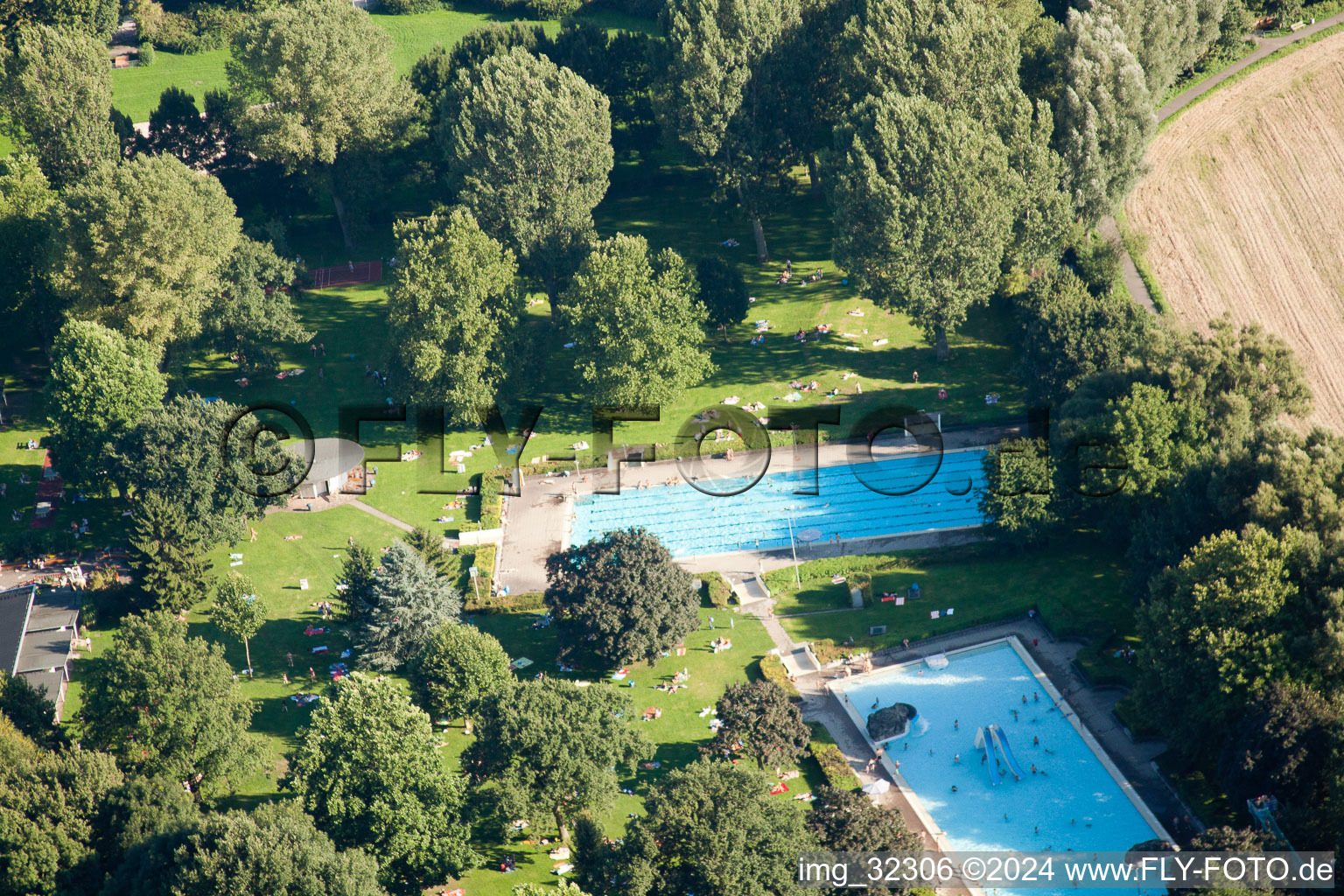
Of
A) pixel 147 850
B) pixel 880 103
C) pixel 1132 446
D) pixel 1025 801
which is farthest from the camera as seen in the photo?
pixel 880 103

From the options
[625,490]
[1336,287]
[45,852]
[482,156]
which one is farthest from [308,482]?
[1336,287]

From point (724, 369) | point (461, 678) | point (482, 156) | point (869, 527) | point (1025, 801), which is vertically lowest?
point (1025, 801)

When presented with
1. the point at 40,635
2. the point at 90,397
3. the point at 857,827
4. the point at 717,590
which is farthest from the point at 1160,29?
the point at 40,635

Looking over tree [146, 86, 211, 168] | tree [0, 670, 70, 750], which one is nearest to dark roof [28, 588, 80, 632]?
tree [0, 670, 70, 750]

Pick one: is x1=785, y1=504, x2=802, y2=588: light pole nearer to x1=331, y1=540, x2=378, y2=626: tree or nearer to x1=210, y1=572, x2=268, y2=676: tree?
x1=331, y1=540, x2=378, y2=626: tree

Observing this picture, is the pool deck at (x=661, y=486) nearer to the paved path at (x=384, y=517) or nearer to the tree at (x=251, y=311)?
the paved path at (x=384, y=517)

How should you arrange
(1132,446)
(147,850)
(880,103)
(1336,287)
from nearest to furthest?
(147,850)
(1132,446)
(880,103)
(1336,287)

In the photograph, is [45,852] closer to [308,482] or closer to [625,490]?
[308,482]

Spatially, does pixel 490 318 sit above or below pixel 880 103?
below

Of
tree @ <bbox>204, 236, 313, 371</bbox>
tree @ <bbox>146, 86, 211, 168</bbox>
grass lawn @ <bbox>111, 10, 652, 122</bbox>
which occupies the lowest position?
tree @ <bbox>204, 236, 313, 371</bbox>
